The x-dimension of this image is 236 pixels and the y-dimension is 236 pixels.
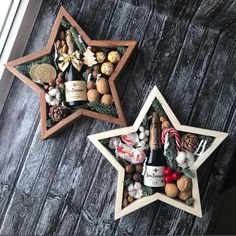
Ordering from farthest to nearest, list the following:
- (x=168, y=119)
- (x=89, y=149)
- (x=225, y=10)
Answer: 1. (x=89, y=149)
2. (x=168, y=119)
3. (x=225, y=10)

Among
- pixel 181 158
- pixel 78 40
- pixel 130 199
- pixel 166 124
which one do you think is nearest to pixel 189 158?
pixel 181 158

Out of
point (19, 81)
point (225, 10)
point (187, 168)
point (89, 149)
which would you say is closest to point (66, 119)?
point (89, 149)

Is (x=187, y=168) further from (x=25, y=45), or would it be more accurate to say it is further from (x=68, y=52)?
(x=25, y=45)

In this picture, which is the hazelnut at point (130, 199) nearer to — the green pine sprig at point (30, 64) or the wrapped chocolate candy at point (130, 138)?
the wrapped chocolate candy at point (130, 138)

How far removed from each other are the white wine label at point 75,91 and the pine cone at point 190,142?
352mm

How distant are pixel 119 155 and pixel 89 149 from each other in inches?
5.3

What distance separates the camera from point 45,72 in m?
1.37

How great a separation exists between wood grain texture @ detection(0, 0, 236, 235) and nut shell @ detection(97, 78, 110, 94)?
0.07 m

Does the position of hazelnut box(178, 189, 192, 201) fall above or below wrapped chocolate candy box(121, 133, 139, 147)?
below

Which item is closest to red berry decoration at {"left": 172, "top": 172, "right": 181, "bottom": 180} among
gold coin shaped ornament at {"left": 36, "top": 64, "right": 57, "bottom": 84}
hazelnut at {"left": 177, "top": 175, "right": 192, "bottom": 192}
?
hazelnut at {"left": 177, "top": 175, "right": 192, "bottom": 192}

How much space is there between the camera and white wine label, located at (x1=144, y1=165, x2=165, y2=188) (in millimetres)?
1275

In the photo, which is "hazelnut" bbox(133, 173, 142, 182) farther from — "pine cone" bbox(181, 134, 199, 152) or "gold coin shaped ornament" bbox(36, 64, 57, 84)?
"gold coin shaped ornament" bbox(36, 64, 57, 84)

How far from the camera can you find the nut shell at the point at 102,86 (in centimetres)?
132

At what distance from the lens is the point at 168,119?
130 cm
